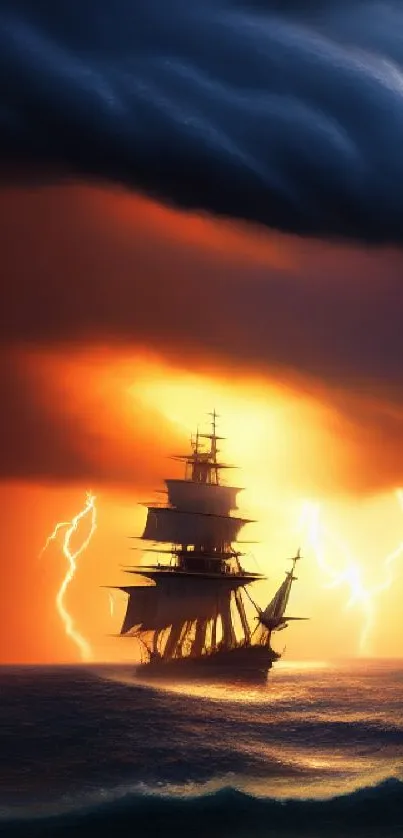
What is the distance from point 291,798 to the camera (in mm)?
54438

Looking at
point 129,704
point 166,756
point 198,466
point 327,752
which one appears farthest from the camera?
point 198,466

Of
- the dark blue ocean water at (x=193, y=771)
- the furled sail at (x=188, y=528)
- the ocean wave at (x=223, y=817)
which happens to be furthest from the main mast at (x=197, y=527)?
the ocean wave at (x=223, y=817)

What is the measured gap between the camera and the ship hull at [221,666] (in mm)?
176375

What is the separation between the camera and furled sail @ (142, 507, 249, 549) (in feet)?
615

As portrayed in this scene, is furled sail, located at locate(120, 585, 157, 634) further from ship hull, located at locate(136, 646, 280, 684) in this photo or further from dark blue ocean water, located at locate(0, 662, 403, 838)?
dark blue ocean water, located at locate(0, 662, 403, 838)

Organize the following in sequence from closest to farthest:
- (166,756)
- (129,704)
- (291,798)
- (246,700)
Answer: (291,798)
(166,756)
(129,704)
(246,700)

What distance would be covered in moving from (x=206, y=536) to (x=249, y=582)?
1252 centimetres

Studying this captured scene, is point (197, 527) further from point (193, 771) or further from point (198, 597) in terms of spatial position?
point (193, 771)

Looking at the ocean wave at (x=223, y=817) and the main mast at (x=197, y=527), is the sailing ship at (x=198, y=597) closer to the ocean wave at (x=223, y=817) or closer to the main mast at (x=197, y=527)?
the main mast at (x=197, y=527)

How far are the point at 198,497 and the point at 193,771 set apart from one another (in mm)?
128496

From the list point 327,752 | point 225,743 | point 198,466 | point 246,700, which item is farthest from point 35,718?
point 198,466

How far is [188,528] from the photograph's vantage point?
615 ft

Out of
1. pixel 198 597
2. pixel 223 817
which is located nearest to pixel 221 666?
pixel 198 597

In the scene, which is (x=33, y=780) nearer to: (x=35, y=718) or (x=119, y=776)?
(x=119, y=776)
